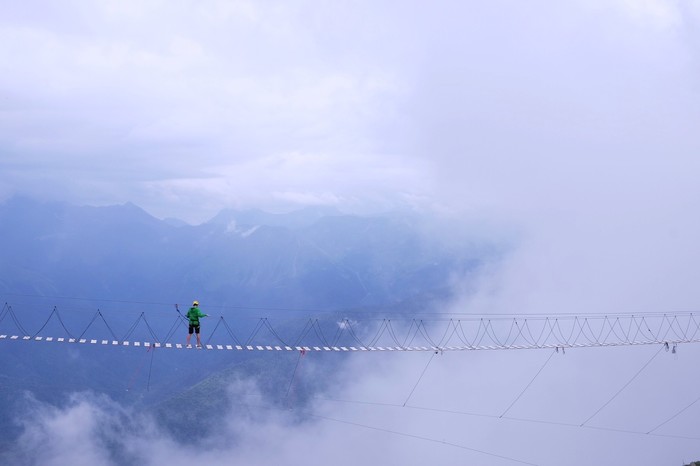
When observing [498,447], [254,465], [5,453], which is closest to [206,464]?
[254,465]

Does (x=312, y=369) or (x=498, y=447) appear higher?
(x=312, y=369)

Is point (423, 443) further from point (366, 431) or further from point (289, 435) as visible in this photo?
point (289, 435)

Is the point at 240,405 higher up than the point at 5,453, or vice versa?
the point at 240,405

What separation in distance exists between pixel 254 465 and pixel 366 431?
39.8 meters

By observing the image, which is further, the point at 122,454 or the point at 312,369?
the point at 312,369

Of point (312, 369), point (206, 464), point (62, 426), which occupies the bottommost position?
point (206, 464)

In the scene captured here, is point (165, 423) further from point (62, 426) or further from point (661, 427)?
point (661, 427)

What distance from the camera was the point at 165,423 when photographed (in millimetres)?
160875

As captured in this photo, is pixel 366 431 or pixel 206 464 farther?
pixel 366 431

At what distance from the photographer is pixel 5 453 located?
14900 centimetres

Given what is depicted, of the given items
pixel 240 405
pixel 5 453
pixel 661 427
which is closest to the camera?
pixel 5 453

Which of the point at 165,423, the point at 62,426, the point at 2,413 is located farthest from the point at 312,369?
the point at 2,413

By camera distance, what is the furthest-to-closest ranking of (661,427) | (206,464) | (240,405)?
(661,427) → (240,405) → (206,464)

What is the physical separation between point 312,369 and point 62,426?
70.2 m
